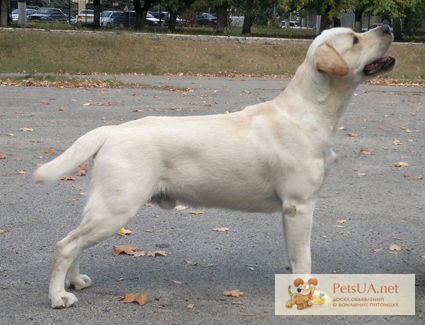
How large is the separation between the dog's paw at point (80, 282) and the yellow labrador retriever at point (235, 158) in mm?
223

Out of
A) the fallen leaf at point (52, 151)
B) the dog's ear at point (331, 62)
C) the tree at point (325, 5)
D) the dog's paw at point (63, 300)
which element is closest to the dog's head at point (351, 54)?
the dog's ear at point (331, 62)

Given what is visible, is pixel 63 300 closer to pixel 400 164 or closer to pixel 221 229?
pixel 221 229

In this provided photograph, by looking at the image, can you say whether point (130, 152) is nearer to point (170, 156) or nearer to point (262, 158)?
point (170, 156)

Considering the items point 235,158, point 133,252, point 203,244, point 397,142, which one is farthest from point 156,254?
point 397,142

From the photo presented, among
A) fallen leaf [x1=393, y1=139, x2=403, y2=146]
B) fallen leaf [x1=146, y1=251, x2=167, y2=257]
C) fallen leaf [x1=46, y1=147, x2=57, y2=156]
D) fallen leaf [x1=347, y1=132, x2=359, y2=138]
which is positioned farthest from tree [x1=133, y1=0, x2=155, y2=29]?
fallen leaf [x1=146, y1=251, x2=167, y2=257]

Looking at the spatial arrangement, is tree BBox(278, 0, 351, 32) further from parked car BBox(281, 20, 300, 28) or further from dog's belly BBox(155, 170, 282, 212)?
dog's belly BBox(155, 170, 282, 212)

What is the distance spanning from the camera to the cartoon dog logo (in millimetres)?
4938

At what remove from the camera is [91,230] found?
4.79 metres

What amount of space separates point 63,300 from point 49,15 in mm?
65041

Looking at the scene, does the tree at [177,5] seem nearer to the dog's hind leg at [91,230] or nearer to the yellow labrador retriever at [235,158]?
the yellow labrador retriever at [235,158]

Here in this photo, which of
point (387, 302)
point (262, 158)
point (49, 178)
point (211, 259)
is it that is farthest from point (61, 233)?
point (387, 302)

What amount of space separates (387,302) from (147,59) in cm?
2931

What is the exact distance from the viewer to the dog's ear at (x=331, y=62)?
192 inches

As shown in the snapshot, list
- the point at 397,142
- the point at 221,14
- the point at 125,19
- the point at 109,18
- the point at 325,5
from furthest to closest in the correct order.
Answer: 1. the point at 109,18
2. the point at 125,19
3. the point at 221,14
4. the point at 325,5
5. the point at 397,142
